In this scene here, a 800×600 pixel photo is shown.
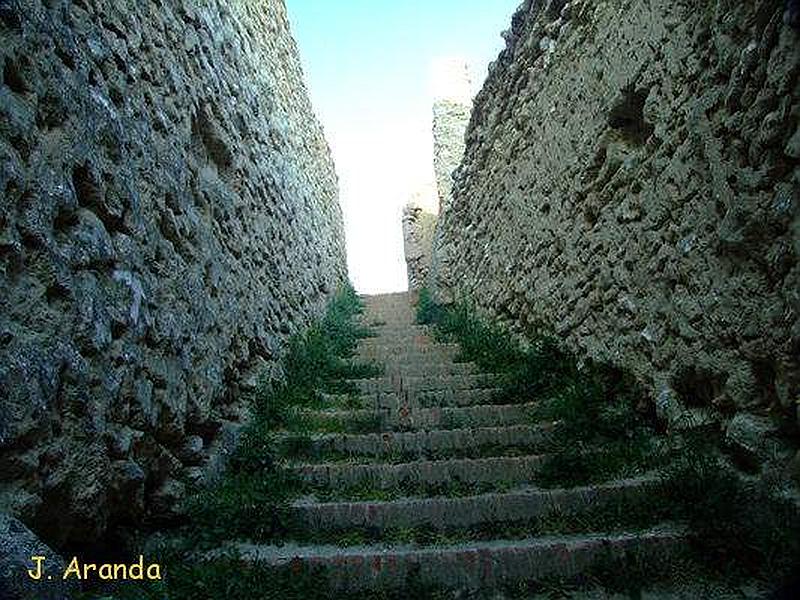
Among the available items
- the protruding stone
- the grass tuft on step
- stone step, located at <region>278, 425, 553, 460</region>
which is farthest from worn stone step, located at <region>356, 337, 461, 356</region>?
the protruding stone

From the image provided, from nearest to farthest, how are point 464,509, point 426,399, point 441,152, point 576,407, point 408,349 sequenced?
point 464,509, point 576,407, point 426,399, point 408,349, point 441,152

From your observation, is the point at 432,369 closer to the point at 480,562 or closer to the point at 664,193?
the point at 664,193

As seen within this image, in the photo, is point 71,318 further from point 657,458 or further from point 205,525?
point 657,458

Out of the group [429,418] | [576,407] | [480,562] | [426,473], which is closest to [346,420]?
[429,418]

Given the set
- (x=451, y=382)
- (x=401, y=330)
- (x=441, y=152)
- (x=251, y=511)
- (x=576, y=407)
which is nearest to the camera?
(x=251, y=511)

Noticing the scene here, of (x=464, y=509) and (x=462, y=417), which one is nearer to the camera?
(x=464, y=509)

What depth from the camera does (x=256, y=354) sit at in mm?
4891

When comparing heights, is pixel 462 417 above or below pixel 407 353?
below

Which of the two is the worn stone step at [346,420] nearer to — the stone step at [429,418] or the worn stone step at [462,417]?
the stone step at [429,418]

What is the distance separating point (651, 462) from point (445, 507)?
1248 mm

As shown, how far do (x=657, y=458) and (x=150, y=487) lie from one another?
9.13 feet

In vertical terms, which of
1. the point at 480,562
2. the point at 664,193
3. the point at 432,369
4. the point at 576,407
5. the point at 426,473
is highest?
the point at 664,193

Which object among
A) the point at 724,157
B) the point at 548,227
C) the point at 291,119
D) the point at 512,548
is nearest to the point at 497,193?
the point at 548,227

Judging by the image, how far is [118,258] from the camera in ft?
9.23
